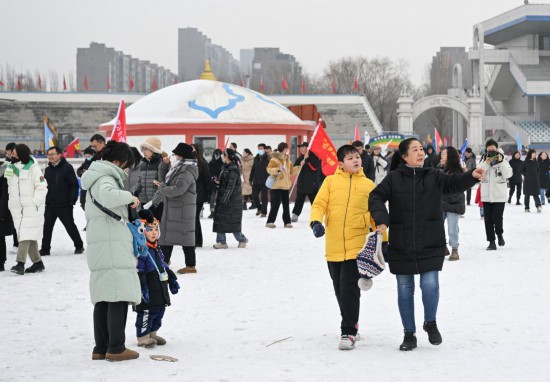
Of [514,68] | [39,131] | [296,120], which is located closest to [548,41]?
[514,68]

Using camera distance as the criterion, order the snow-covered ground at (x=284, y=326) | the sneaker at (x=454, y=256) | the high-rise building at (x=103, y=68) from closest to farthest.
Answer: the snow-covered ground at (x=284, y=326) < the sneaker at (x=454, y=256) < the high-rise building at (x=103, y=68)

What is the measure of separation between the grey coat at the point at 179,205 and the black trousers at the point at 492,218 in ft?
14.5

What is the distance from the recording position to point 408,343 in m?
6.14

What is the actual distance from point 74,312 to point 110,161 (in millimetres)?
2313

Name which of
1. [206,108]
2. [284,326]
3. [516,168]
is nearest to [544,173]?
[516,168]

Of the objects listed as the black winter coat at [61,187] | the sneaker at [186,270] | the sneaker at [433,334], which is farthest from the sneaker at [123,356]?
the black winter coat at [61,187]

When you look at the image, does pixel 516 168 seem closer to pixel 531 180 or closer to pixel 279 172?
pixel 531 180

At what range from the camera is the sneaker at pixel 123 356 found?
585cm

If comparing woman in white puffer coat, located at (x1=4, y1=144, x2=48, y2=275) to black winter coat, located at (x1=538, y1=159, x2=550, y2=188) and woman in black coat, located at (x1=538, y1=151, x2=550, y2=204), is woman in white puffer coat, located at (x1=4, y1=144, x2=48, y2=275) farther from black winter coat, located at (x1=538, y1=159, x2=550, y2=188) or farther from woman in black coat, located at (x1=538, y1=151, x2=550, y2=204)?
black winter coat, located at (x1=538, y1=159, x2=550, y2=188)

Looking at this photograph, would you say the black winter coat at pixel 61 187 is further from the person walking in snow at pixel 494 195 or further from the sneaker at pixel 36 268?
the person walking in snow at pixel 494 195

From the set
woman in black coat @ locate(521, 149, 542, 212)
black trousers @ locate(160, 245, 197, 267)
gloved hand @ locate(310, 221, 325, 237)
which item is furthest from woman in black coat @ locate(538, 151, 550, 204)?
gloved hand @ locate(310, 221, 325, 237)

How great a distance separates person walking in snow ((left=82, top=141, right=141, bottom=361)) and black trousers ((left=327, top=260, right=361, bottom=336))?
1434mm

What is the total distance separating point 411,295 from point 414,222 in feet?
1.70

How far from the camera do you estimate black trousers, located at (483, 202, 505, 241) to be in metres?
12.3
